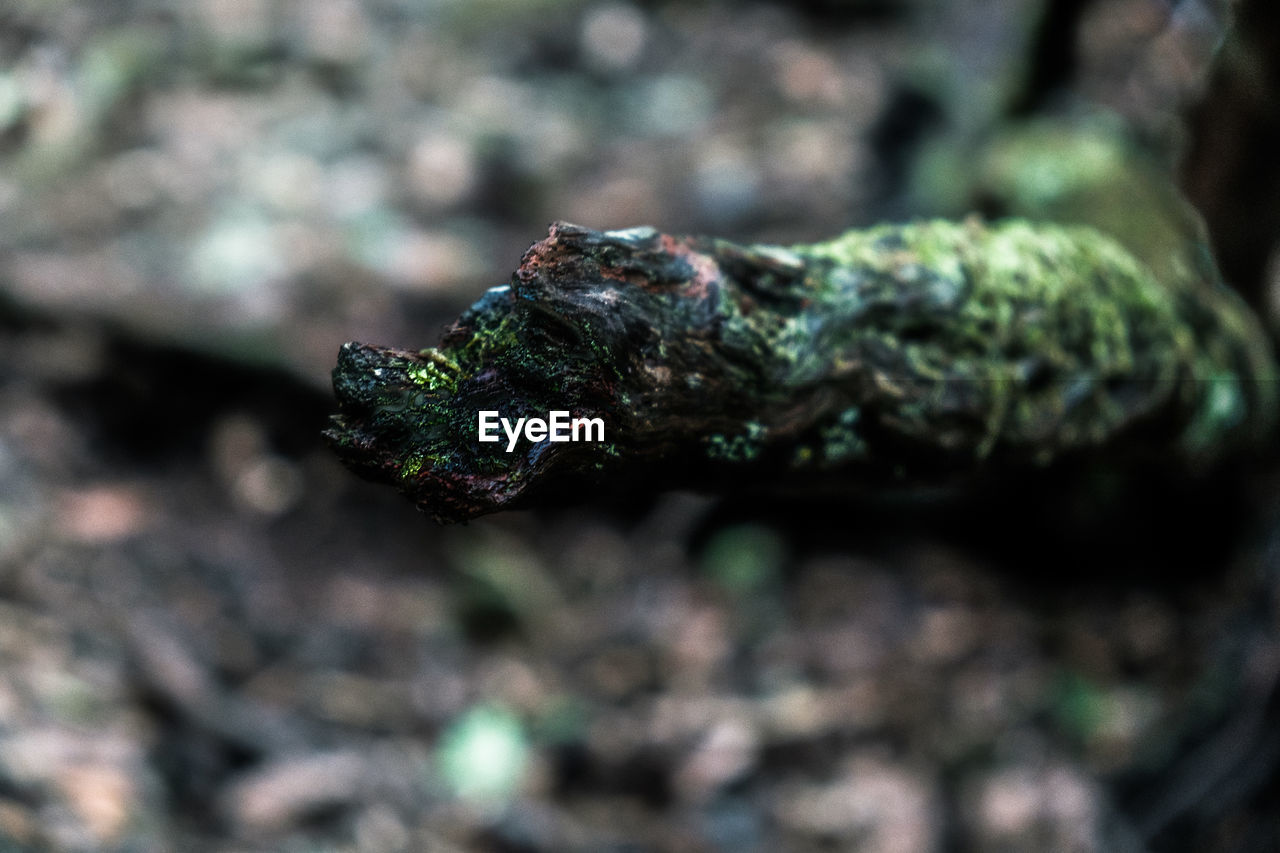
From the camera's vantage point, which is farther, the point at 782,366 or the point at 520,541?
the point at 520,541

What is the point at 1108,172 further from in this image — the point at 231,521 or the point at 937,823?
the point at 231,521

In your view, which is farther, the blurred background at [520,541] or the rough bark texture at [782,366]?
the blurred background at [520,541]

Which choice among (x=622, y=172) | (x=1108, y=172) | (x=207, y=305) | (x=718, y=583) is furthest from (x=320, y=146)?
(x=1108, y=172)

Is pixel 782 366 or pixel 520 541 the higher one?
pixel 520 541

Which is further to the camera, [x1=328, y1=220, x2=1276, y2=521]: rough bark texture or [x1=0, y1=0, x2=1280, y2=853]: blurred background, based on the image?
[x1=0, y1=0, x2=1280, y2=853]: blurred background
